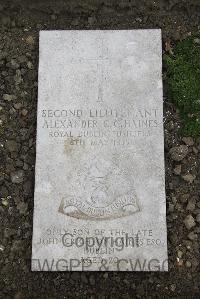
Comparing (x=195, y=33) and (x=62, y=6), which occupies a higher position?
(x=62, y=6)

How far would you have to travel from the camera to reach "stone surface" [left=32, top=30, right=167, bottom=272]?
150 inches

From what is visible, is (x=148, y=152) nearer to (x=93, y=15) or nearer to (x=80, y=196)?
(x=80, y=196)

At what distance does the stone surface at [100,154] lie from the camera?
3816mm

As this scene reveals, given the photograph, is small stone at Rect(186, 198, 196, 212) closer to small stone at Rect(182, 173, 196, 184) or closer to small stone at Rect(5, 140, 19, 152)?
small stone at Rect(182, 173, 196, 184)

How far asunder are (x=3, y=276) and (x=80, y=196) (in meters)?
0.89

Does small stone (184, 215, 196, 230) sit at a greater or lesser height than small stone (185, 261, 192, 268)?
greater

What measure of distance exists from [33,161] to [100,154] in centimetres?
58

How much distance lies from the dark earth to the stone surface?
128 millimetres

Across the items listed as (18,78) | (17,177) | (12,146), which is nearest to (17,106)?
(18,78)

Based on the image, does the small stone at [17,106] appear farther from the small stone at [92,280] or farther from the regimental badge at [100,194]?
the small stone at [92,280]

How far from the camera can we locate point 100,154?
3.96 meters

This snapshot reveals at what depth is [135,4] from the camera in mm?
4410

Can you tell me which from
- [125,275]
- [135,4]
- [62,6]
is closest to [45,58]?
[62,6]

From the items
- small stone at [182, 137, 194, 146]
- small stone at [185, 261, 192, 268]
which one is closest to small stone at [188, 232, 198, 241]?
small stone at [185, 261, 192, 268]
